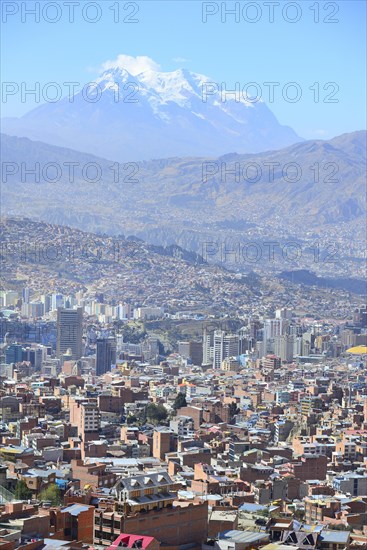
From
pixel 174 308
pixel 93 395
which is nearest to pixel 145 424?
pixel 93 395

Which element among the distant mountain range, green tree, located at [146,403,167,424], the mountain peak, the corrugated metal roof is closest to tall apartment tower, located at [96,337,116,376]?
green tree, located at [146,403,167,424]

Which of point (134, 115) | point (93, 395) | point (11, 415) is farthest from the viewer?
point (134, 115)

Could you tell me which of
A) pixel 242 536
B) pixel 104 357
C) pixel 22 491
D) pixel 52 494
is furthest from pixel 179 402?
pixel 242 536

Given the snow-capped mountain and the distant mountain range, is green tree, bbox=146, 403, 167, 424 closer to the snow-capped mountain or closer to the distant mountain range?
the distant mountain range

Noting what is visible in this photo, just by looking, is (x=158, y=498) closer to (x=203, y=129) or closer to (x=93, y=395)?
(x=93, y=395)

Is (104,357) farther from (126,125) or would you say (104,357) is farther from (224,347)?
(126,125)

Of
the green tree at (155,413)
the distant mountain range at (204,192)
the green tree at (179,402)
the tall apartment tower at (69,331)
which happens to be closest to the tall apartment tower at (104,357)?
the tall apartment tower at (69,331)
